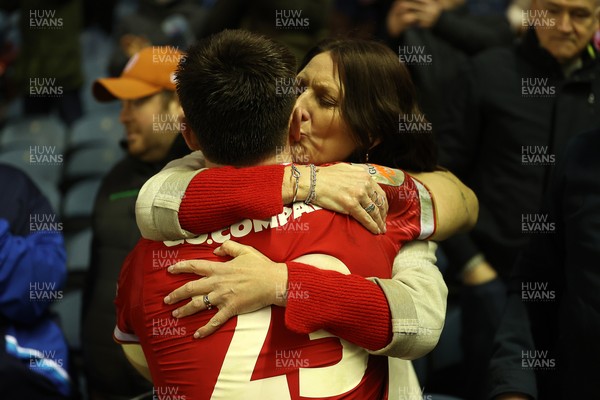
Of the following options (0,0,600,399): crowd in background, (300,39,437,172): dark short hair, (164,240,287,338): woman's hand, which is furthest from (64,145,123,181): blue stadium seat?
(164,240,287,338): woman's hand

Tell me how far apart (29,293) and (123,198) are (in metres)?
0.67

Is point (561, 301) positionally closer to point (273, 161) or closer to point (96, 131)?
point (273, 161)

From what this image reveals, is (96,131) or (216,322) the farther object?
(96,131)

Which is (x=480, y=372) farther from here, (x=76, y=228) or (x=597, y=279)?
(x=76, y=228)

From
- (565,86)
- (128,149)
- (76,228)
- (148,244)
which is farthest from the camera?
(76,228)

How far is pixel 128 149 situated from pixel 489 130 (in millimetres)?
1443

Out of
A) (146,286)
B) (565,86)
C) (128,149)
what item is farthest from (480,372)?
(146,286)

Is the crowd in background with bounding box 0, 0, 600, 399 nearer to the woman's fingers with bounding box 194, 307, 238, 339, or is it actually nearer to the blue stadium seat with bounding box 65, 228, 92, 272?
the blue stadium seat with bounding box 65, 228, 92, 272

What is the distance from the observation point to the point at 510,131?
3168 millimetres

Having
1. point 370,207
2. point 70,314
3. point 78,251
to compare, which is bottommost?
point 70,314

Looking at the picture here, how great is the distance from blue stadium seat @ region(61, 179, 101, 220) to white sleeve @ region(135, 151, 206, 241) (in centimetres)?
246

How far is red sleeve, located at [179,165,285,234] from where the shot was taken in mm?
1598

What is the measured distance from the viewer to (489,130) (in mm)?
3242

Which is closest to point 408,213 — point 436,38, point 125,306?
point 125,306
